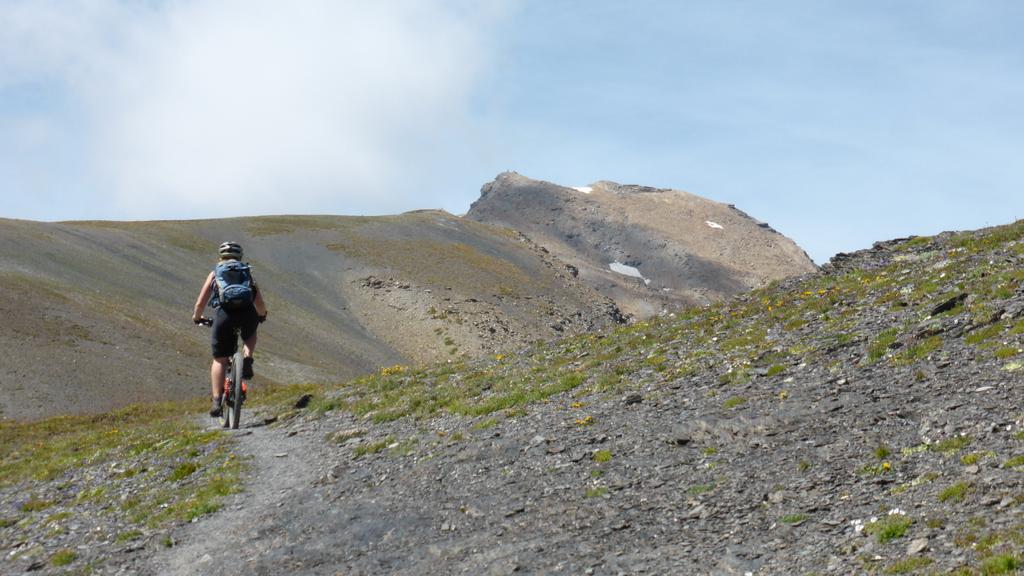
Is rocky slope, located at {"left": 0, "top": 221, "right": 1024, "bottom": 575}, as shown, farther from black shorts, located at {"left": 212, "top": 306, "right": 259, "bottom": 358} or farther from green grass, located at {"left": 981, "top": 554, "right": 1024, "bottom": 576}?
black shorts, located at {"left": 212, "top": 306, "right": 259, "bottom": 358}

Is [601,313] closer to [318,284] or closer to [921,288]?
[318,284]

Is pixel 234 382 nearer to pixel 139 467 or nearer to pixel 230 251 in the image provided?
pixel 230 251

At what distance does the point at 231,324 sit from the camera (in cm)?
1967

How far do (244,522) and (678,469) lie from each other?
7875 millimetres

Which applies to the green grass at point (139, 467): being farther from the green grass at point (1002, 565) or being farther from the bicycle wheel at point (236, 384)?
the green grass at point (1002, 565)

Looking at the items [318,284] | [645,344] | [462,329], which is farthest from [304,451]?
[318,284]

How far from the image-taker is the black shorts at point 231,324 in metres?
19.6

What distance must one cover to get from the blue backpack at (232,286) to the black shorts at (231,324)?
21 cm

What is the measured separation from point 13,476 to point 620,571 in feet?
72.2

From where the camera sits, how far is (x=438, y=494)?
54.6ft

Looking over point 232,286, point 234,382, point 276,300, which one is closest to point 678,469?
point 232,286

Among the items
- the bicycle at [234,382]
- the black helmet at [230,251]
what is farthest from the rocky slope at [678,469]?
the black helmet at [230,251]

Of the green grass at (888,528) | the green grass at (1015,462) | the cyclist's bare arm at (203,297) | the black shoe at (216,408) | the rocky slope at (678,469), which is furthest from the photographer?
the black shoe at (216,408)

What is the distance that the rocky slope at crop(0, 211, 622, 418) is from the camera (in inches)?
2320
